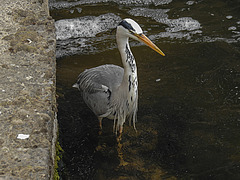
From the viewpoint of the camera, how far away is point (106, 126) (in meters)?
4.85

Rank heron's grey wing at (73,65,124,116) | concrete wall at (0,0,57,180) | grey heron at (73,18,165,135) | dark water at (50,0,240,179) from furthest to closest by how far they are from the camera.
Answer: heron's grey wing at (73,65,124,116) < dark water at (50,0,240,179) < grey heron at (73,18,165,135) < concrete wall at (0,0,57,180)

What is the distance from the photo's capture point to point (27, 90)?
363 centimetres

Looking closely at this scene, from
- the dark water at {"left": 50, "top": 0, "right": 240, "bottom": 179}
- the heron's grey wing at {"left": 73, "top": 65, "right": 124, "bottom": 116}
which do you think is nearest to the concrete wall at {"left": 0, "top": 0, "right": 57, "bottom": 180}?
the heron's grey wing at {"left": 73, "top": 65, "right": 124, "bottom": 116}

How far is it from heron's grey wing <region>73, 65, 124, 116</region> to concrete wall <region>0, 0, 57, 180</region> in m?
0.56

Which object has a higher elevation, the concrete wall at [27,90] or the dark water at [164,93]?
the concrete wall at [27,90]

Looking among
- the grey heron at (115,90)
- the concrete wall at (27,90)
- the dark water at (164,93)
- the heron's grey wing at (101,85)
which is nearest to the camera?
the concrete wall at (27,90)

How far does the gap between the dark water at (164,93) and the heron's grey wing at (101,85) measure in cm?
47

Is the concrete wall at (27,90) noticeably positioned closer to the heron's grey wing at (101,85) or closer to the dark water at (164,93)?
the heron's grey wing at (101,85)

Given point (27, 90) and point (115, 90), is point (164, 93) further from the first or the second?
point (27, 90)

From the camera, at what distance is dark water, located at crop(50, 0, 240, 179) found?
4.14 meters

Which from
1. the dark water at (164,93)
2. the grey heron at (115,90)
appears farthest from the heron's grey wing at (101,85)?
the dark water at (164,93)

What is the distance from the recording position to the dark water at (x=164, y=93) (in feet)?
13.6

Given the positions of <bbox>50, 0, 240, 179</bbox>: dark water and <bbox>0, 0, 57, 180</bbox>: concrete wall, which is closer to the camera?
<bbox>0, 0, 57, 180</bbox>: concrete wall

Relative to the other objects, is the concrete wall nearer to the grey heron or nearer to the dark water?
the grey heron
